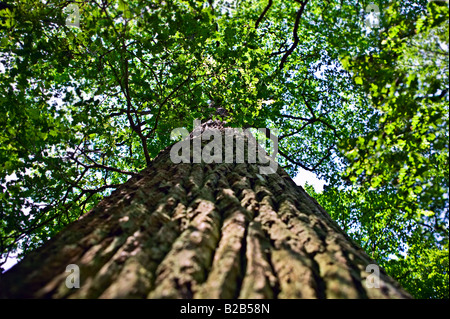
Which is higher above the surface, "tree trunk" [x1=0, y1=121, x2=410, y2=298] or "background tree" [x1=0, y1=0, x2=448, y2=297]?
"background tree" [x1=0, y1=0, x2=448, y2=297]

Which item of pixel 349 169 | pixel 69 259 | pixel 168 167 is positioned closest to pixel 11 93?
pixel 168 167

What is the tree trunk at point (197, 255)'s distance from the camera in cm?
146

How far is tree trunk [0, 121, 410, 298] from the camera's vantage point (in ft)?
4.77

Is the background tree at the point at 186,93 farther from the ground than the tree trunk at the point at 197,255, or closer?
farther from the ground

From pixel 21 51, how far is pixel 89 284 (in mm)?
4101

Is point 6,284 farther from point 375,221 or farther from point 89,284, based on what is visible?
point 375,221

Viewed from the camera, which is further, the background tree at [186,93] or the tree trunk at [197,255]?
the background tree at [186,93]

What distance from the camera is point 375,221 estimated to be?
29.1 ft

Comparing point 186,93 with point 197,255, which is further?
point 186,93

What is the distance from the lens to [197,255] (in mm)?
Result: 1654

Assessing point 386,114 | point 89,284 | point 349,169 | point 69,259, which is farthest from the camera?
point 349,169

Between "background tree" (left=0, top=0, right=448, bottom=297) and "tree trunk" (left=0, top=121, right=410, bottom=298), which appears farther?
"background tree" (left=0, top=0, right=448, bottom=297)

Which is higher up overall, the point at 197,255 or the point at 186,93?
the point at 186,93
